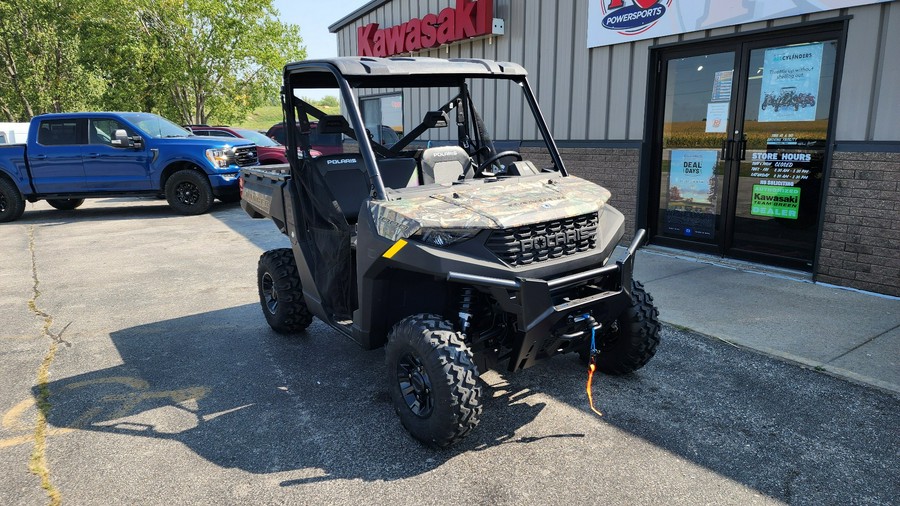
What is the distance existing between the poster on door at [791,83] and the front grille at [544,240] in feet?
14.3

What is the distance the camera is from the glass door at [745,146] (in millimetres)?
6402

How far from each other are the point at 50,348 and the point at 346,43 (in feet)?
38.6

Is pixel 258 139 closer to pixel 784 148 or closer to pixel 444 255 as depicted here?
pixel 784 148

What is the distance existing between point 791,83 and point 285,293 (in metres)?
5.73

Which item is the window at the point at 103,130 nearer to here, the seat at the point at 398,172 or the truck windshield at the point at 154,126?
the truck windshield at the point at 154,126

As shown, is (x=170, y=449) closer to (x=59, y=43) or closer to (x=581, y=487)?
(x=581, y=487)

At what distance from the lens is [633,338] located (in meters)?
3.90

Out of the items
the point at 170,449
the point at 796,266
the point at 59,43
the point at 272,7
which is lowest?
the point at 170,449

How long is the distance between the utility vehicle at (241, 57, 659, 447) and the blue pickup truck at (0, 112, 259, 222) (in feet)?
26.3

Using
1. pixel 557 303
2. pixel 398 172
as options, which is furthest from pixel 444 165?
pixel 557 303

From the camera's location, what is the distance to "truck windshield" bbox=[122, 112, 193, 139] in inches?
476

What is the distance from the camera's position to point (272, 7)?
2958cm

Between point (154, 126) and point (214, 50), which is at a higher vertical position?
point (214, 50)

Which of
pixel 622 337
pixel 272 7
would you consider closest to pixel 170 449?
pixel 622 337
